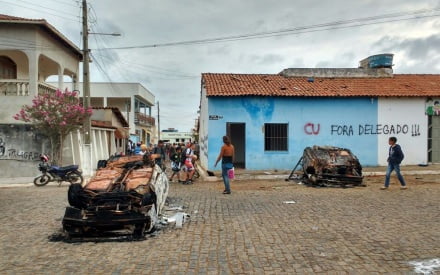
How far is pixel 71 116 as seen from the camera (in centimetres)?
1538

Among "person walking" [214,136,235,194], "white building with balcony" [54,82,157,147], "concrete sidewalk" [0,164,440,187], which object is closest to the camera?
"person walking" [214,136,235,194]

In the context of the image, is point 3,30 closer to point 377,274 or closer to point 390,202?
point 390,202

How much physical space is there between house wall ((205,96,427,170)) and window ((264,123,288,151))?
0.25m

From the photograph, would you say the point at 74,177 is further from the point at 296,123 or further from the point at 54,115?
the point at 296,123

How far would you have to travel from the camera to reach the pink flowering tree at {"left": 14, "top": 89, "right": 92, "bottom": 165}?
48.7ft

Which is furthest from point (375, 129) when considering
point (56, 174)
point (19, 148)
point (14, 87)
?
point (14, 87)

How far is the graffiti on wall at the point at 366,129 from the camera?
712 inches

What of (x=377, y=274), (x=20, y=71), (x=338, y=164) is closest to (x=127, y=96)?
(x=20, y=71)

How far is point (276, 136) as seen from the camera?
18.0m

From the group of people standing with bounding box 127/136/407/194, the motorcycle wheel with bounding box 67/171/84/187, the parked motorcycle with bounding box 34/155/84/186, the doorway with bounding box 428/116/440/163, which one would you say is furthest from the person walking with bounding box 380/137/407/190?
the motorcycle wheel with bounding box 67/171/84/187

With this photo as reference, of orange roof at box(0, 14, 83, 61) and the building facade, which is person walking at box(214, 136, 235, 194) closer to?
the building facade

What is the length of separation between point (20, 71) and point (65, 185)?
832 cm

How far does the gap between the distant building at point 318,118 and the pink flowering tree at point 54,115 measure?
5567 mm

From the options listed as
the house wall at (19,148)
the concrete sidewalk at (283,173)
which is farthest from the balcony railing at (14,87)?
the concrete sidewalk at (283,173)
